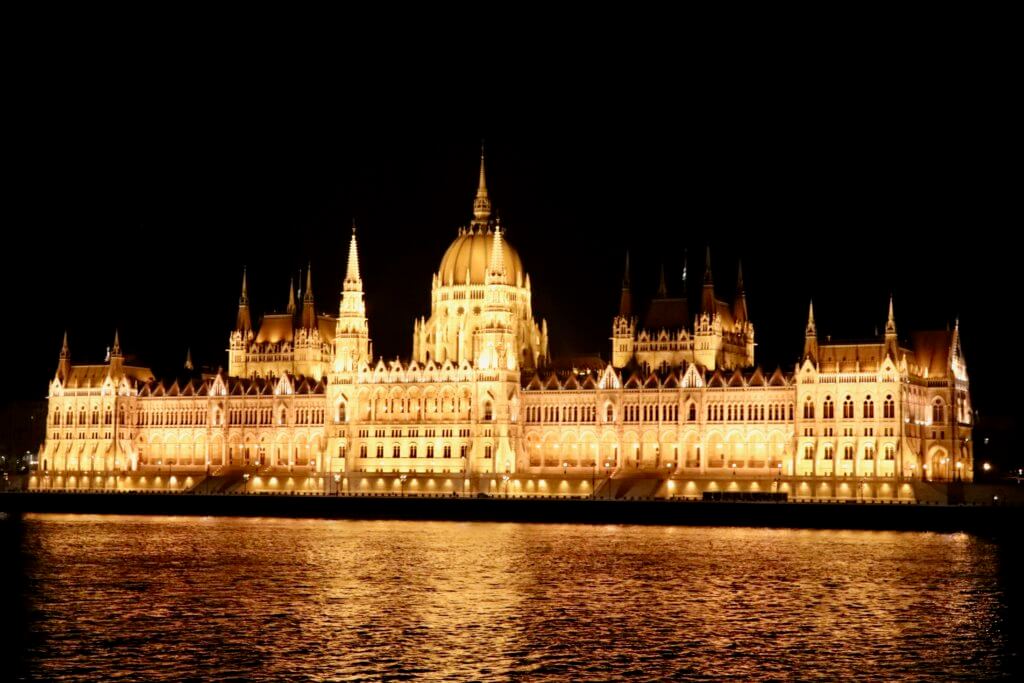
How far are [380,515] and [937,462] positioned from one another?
3900 centimetres

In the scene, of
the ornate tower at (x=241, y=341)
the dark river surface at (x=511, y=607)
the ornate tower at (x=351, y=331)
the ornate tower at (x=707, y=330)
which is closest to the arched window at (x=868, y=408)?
the ornate tower at (x=707, y=330)

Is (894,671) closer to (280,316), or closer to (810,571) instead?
(810,571)

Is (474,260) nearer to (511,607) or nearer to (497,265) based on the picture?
(497,265)

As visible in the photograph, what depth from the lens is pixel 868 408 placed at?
11581 centimetres

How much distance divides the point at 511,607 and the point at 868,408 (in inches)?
2368

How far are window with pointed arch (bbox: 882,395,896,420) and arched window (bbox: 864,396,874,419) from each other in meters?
0.88

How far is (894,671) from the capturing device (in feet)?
158

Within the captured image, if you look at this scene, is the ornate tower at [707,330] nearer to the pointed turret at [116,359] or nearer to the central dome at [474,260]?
the central dome at [474,260]

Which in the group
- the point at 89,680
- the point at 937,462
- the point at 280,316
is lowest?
the point at 89,680

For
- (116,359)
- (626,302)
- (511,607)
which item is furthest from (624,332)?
(511,607)

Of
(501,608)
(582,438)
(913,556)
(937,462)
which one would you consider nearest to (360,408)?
(582,438)

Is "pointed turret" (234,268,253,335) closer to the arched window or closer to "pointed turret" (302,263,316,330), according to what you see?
"pointed turret" (302,263,316,330)

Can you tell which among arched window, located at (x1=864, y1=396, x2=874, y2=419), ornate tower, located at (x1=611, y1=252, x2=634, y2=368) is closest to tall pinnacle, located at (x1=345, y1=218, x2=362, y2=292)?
ornate tower, located at (x1=611, y1=252, x2=634, y2=368)

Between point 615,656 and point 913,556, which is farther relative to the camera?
point 913,556
